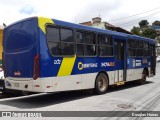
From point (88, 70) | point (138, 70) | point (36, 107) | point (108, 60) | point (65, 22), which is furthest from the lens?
point (138, 70)

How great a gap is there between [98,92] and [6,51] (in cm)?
414

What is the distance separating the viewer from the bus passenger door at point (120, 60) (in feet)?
41.8

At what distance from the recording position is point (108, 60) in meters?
12.0

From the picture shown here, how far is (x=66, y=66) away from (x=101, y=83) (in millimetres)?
2786

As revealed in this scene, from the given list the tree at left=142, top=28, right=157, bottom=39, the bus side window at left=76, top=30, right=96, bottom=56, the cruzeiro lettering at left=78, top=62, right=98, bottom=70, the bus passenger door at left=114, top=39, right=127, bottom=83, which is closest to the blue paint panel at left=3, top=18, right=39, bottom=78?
the bus side window at left=76, top=30, right=96, bottom=56

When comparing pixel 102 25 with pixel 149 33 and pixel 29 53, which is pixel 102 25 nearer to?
pixel 149 33

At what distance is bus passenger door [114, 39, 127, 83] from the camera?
41.8 feet

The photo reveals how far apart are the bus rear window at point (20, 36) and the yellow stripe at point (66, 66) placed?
1325 millimetres

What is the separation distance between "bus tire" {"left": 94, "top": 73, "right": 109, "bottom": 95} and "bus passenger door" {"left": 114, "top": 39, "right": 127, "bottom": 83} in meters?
1.09

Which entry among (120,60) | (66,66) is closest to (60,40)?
(66,66)

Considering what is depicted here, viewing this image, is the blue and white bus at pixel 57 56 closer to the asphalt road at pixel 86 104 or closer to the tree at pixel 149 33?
the asphalt road at pixel 86 104

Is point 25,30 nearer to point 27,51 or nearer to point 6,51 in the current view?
point 27,51

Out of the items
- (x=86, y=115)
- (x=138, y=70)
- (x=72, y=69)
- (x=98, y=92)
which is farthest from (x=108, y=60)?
(x=86, y=115)

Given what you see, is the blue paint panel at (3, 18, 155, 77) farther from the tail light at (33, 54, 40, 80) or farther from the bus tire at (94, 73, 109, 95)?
the bus tire at (94, 73, 109, 95)
